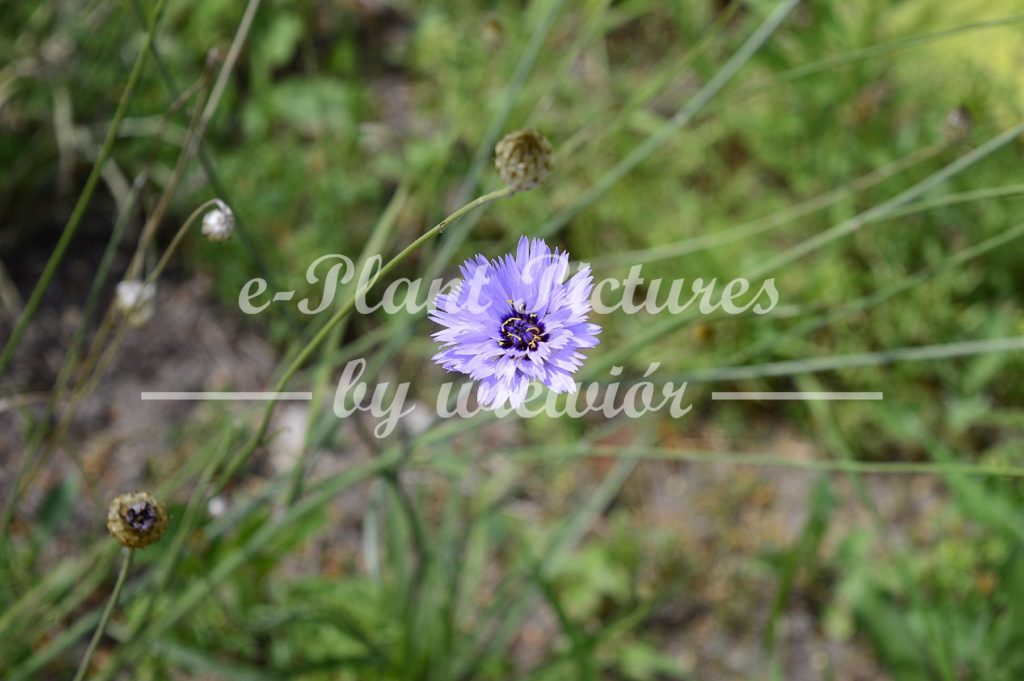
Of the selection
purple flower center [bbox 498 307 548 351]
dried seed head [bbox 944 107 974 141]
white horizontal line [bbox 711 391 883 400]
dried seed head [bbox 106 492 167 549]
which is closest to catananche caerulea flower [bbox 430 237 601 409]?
purple flower center [bbox 498 307 548 351]

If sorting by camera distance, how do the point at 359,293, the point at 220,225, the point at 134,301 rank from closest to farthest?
the point at 359,293, the point at 220,225, the point at 134,301

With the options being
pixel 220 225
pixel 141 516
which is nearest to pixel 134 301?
pixel 220 225

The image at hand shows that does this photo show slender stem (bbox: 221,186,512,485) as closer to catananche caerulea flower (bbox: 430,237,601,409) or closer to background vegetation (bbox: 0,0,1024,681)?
catananche caerulea flower (bbox: 430,237,601,409)

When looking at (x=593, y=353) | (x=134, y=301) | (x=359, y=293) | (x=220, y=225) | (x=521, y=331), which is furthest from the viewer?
(x=593, y=353)

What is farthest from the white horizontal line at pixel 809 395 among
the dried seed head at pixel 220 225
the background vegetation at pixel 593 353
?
the dried seed head at pixel 220 225

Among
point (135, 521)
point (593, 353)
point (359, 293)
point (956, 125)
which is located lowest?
point (135, 521)

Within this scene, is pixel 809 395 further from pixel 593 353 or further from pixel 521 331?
pixel 593 353

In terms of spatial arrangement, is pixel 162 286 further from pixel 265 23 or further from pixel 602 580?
pixel 602 580

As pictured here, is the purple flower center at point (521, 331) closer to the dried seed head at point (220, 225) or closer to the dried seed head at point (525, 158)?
the dried seed head at point (525, 158)
